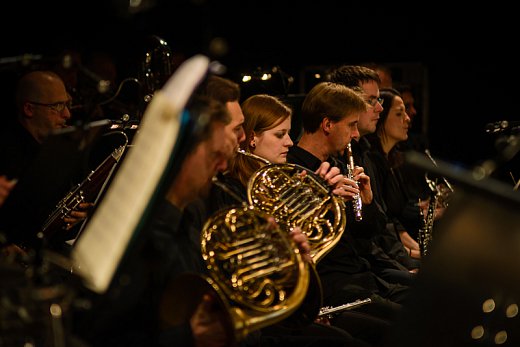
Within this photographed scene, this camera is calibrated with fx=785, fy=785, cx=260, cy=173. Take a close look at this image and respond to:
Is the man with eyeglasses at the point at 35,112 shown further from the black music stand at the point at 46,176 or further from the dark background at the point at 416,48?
the dark background at the point at 416,48

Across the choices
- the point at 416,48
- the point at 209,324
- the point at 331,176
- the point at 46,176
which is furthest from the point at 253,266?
the point at 416,48

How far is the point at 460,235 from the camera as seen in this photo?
165 centimetres

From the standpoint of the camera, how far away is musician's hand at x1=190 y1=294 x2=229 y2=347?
78.2 inches

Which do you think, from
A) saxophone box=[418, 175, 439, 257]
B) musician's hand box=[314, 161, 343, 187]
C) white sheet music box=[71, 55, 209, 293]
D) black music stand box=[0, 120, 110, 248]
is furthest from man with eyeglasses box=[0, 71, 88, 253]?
saxophone box=[418, 175, 439, 257]

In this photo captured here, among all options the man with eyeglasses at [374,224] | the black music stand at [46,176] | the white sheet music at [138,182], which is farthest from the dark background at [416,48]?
the white sheet music at [138,182]

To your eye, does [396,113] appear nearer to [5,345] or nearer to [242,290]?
[242,290]

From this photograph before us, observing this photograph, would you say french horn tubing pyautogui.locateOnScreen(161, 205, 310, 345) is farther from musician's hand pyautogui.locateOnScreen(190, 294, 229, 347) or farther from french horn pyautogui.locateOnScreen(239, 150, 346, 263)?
french horn pyautogui.locateOnScreen(239, 150, 346, 263)

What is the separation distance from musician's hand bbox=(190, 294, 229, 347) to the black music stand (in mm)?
493

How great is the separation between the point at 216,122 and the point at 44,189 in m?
0.50

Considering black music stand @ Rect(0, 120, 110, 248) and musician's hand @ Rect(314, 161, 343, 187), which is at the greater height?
black music stand @ Rect(0, 120, 110, 248)

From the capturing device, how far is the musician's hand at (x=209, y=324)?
1.99 meters

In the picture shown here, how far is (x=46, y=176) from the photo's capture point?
2.06 m

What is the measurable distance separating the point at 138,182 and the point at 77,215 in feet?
4.82

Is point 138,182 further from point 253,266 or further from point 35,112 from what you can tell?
point 35,112
